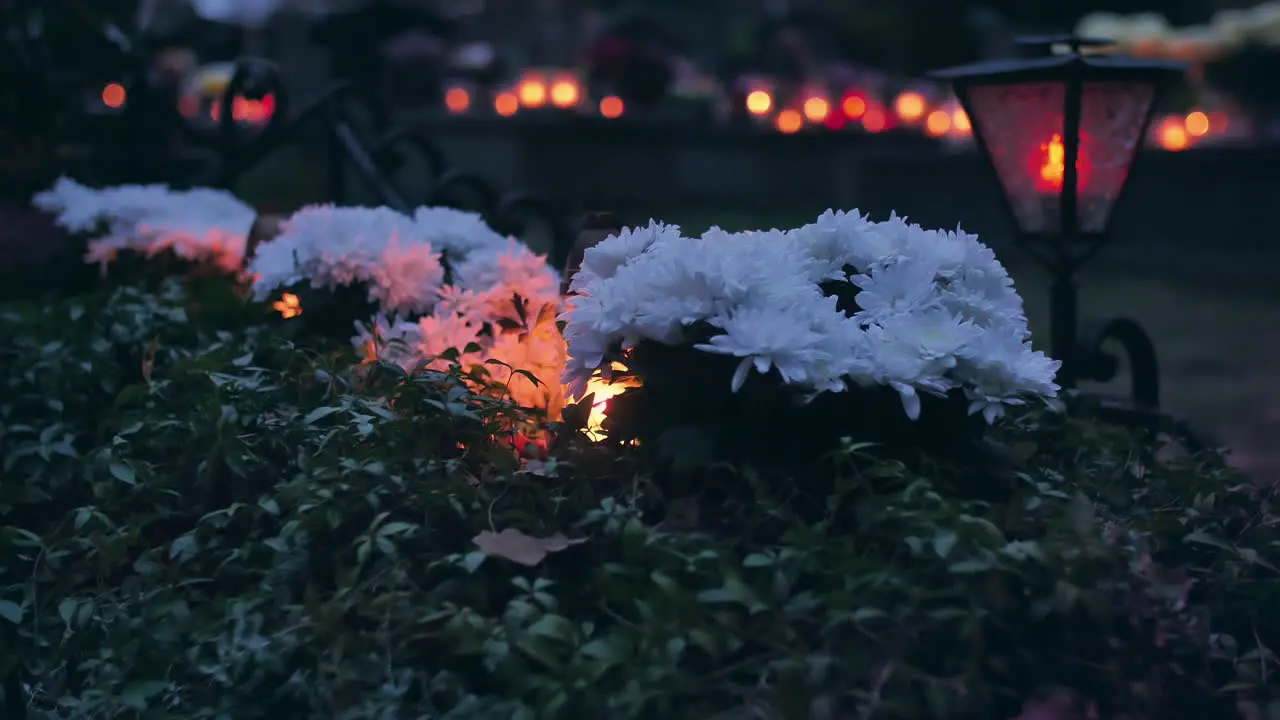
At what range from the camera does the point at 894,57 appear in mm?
29250

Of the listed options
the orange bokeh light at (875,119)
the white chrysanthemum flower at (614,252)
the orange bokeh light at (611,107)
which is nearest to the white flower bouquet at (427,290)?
the white chrysanthemum flower at (614,252)

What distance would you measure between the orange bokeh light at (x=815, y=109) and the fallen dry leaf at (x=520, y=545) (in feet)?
63.5

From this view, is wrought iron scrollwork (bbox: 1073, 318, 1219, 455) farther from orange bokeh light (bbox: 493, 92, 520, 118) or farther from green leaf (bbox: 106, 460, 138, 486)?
orange bokeh light (bbox: 493, 92, 520, 118)

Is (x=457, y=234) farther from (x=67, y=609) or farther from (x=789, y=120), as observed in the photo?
(x=789, y=120)

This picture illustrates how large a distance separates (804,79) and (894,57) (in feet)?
23.2

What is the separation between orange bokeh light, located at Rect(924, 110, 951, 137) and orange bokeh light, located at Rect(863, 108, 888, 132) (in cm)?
69

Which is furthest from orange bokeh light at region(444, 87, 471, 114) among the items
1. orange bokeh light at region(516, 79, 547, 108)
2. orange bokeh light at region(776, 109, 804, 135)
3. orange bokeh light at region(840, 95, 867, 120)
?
orange bokeh light at region(840, 95, 867, 120)

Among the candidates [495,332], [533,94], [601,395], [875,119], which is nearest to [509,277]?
[495,332]

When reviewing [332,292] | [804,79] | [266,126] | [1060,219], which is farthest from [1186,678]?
[804,79]

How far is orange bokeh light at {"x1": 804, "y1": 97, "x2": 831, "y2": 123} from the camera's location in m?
21.3

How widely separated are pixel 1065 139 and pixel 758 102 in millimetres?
17634

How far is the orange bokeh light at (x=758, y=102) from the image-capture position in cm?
2119

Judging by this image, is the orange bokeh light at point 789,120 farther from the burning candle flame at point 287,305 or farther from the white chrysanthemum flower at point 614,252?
the white chrysanthemum flower at point 614,252

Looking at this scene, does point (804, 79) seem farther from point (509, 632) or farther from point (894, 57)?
point (509, 632)
